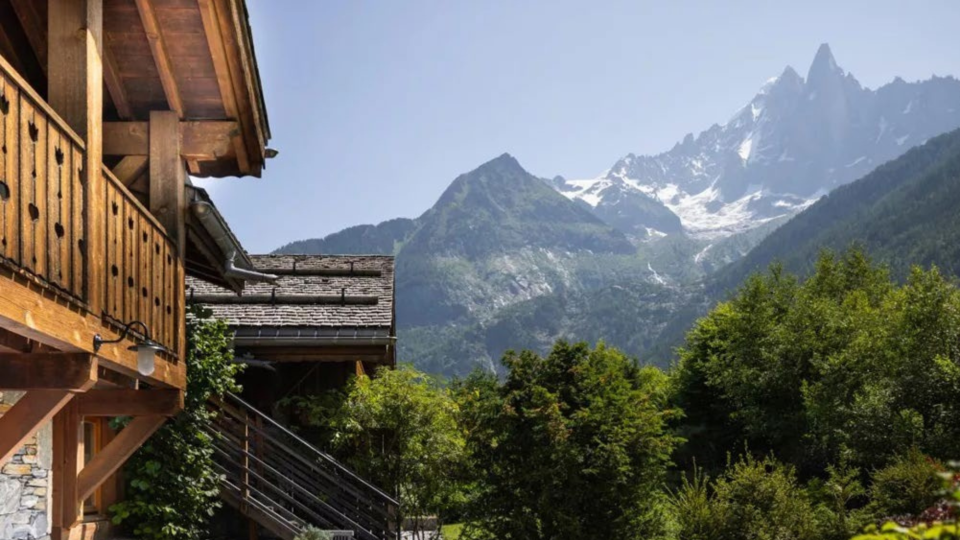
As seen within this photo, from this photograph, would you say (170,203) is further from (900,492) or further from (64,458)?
(900,492)

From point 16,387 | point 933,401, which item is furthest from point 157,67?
point 933,401

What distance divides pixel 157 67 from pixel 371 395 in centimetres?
894

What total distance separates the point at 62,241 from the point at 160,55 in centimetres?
274

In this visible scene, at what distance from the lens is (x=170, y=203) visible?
25.6 ft

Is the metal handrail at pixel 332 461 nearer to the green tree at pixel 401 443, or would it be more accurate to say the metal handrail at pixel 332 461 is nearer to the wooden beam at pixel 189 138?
the green tree at pixel 401 443

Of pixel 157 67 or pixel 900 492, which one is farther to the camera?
pixel 900 492

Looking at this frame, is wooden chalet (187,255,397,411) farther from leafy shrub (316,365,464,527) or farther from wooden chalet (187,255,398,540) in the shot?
leafy shrub (316,365,464,527)

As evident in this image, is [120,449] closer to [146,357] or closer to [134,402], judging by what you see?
[134,402]

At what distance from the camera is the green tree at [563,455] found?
13.9 m

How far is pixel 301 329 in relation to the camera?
15906mm

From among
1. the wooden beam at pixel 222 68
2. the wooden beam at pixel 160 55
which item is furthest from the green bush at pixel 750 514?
the wooden beam at pixel 160 55

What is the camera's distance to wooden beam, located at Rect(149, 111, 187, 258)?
7797 millimetres

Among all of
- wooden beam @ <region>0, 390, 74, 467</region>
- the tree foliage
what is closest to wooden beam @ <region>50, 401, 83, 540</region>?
wooden beam @ <region>0, 390, 74, 467</region>

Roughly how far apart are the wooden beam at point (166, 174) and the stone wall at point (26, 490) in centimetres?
166
